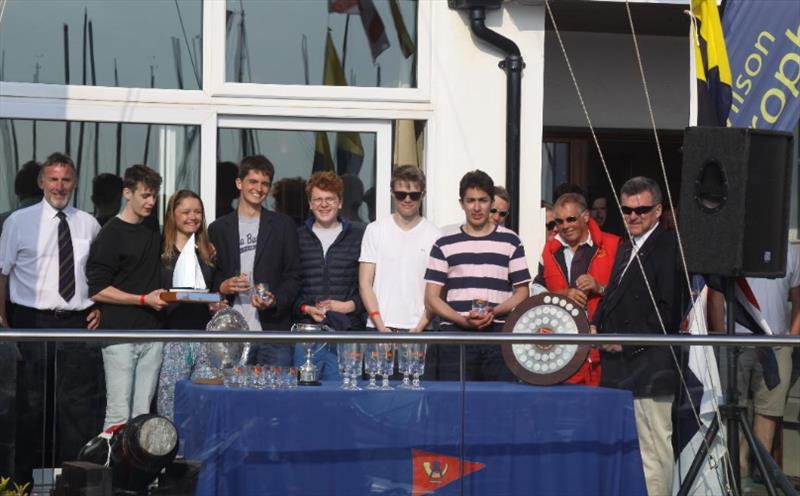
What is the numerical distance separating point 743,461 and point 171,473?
2.49m

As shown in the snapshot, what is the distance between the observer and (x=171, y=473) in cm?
614

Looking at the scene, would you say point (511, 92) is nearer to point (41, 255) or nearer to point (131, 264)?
point (131, 264)

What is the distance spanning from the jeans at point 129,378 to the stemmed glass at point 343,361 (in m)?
0.74

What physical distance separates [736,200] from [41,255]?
352 centimetres

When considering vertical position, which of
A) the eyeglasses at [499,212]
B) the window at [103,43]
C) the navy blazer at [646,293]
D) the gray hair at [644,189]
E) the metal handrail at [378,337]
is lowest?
the metal handrail at [378,337]

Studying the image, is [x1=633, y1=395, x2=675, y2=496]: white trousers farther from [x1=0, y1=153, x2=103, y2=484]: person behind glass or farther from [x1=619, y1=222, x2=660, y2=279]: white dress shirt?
[x1=0, y1=153, x2=103, y2=484]: person behind glass

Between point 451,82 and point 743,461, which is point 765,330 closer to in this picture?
point 743,461

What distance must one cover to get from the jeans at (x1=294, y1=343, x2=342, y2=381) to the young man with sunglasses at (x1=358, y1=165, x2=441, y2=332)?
1483mm

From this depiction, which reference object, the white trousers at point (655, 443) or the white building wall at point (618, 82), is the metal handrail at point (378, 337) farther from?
the white building wall at point (618, 82)

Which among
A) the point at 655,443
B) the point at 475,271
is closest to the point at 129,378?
the point at 475,271

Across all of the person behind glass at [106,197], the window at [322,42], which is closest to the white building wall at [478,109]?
the window at [322,42]

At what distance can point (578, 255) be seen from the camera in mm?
7875

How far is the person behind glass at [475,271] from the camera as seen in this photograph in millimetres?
7492

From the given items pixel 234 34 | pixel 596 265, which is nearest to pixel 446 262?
pixel 596 265
